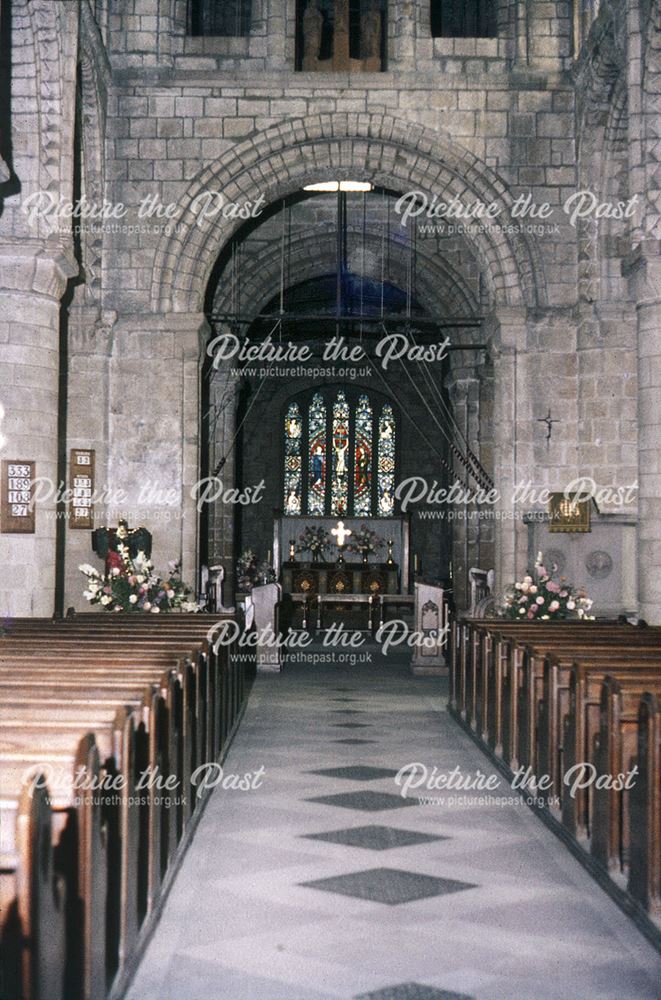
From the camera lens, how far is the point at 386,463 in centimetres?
2833

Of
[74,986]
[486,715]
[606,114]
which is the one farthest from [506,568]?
[74,986]

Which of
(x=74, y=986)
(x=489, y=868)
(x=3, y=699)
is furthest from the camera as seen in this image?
(x=489, y=868)

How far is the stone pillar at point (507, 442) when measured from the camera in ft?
50.0

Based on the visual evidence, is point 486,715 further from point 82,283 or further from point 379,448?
point 379,448

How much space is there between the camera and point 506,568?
15266mm

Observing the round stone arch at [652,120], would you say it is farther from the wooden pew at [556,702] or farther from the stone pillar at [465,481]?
the stone pillar at [465,481]

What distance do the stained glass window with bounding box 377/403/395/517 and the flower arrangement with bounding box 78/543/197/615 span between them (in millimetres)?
16016

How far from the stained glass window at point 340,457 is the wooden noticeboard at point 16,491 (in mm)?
16617

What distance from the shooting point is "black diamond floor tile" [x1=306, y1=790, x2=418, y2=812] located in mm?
6535

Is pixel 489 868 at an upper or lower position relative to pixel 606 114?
lower

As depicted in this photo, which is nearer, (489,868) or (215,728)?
(489,868)

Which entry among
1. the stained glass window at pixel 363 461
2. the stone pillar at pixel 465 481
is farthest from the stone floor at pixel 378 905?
the stained glass window at pixel 363 461

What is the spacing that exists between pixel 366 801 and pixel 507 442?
9.37 metres

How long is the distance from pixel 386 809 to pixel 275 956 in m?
2.42
